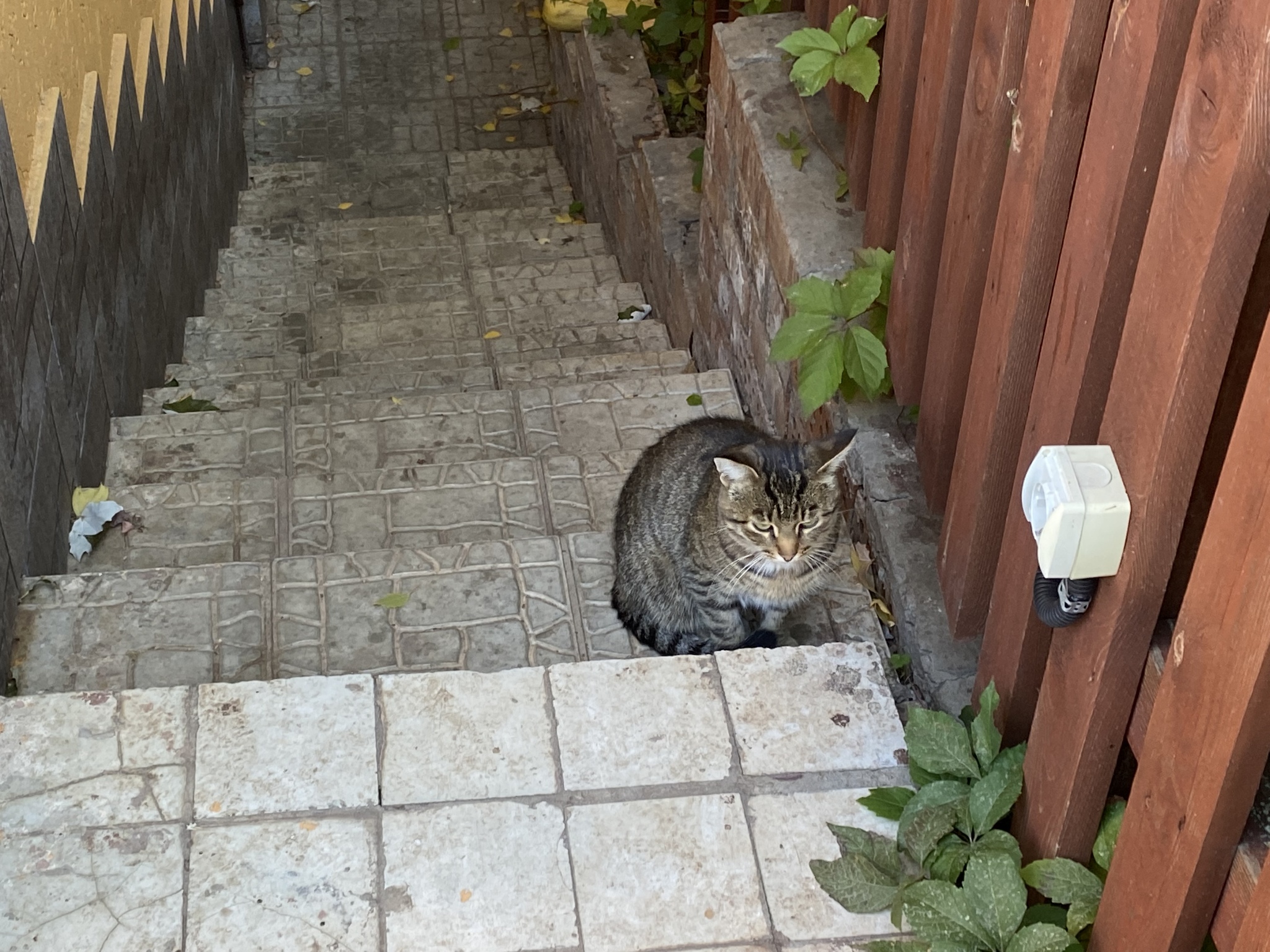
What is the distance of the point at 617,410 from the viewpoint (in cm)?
484

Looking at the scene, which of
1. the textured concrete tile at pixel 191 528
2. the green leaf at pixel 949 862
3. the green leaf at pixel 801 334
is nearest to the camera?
the green leaf at pixel 949 862

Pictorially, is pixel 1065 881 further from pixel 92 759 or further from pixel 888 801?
pixel 92 759

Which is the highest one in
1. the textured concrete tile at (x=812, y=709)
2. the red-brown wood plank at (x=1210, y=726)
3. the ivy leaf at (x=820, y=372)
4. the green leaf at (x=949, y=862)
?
the red-brown wood plank at (x=1210, y=726)

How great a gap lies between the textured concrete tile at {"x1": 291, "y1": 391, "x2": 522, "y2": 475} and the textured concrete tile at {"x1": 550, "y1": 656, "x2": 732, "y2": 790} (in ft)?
5.78

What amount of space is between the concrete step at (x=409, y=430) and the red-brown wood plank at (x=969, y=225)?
5.08 ft

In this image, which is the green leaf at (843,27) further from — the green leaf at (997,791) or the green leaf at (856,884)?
the green leaf at (856,884)

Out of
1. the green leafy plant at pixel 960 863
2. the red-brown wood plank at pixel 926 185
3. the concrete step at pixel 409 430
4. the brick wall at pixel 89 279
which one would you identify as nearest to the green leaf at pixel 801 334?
the red-brown wood plank at pixel 926 185

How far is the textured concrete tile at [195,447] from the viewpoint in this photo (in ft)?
14.8

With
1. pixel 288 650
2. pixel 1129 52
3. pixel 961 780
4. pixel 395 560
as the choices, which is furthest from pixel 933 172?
pixel 288 650

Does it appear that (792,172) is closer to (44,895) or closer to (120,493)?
(120,493)

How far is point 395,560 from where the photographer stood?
366 cm

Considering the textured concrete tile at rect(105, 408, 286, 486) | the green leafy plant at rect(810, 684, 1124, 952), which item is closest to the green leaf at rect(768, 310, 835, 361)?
the green leafy plant at rect(810, 684, 1124, 952)

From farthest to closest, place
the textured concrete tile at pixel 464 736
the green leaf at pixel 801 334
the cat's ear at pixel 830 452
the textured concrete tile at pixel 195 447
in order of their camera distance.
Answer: the textured concrete tile at pixel 195 447 → the green leaf at pixel 801 334 → the cat's ear at pixel 830 452 → the textured concrete tile at pixel 464 736

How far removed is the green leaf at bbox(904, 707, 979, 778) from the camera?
8.16ft
